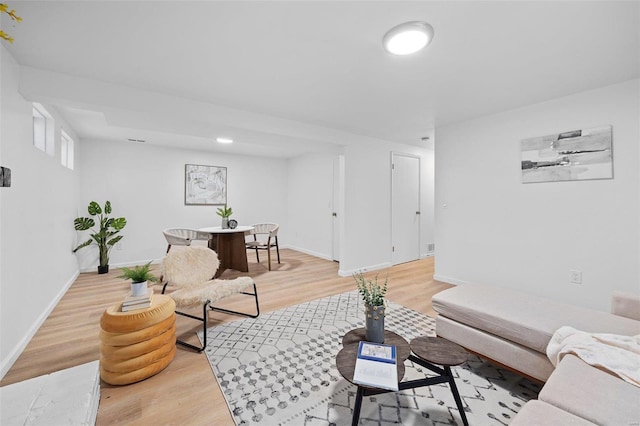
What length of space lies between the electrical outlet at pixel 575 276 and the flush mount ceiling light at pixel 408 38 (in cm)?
274

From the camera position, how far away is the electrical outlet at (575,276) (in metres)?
2.72

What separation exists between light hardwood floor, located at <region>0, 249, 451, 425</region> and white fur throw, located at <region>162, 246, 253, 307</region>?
0.39 meters

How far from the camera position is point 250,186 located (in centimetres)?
630

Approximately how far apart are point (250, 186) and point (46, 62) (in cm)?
427

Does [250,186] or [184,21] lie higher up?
[184,21]

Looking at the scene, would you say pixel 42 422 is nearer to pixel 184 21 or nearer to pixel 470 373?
pixel 184 21

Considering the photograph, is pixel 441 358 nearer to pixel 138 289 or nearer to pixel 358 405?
pixel 358 405

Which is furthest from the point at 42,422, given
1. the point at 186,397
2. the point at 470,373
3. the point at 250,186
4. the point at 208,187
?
the point at 250,186

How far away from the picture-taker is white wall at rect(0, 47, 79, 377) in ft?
6.19

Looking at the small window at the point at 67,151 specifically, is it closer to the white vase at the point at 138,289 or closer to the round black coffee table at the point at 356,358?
the white vase at the point at 138,289

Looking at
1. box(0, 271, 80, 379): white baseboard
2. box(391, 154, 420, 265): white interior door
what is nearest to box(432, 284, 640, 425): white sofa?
box(391, 154, 420, 265): white interior door

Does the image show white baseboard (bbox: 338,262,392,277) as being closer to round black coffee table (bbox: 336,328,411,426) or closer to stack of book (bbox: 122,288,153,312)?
round black coffee table (bbox: 336,328,411,426)

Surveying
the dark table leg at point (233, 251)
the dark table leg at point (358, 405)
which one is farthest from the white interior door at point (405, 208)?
the dark table leg at point (358, 405)

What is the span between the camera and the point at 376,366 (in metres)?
1.33
